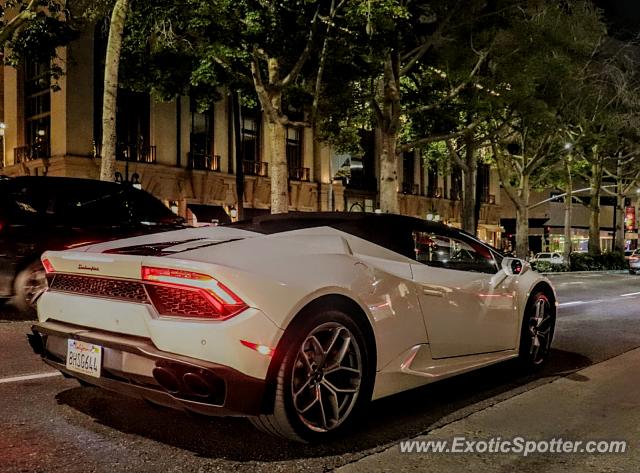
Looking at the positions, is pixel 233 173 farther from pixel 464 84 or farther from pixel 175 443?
pixel 175 443

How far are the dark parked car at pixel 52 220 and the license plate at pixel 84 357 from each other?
14.9 ft

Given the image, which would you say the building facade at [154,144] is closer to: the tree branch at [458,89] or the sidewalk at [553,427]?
→ the tree branch at [458,89]

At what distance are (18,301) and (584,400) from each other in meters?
6.82

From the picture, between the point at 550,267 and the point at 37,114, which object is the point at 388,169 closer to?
the point at 550,267

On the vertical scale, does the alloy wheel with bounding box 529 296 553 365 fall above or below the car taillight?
below

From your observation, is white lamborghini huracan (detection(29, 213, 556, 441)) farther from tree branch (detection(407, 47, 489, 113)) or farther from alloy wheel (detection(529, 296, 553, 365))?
tree branch (detection(407, 47, 489, 113))

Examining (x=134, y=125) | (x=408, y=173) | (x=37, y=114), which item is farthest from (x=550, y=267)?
(x=37, y=114)

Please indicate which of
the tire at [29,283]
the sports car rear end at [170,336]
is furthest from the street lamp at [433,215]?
the sports car rear end at [170,336]

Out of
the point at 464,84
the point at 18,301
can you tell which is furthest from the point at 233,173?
the point at 18,301

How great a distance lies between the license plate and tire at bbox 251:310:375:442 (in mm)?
963

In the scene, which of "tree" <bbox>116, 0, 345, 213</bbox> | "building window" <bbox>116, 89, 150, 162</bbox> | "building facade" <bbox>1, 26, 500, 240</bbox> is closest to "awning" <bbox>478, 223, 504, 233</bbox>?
"building facade" <bbox>1, 26, 500, 240</bbox>

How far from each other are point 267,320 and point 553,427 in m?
2.18

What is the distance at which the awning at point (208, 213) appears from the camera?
29.3 metres

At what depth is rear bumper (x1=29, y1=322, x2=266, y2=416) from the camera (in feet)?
10.5
